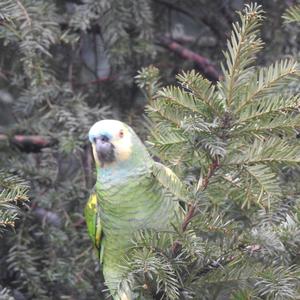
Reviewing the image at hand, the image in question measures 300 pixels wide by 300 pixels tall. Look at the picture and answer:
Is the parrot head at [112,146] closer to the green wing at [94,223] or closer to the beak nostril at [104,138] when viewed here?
the beak nostril at [104,138]

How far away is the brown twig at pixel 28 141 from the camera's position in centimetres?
178

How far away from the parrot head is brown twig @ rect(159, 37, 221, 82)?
75 centimetres

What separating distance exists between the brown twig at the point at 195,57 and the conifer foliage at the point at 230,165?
983 millimetres

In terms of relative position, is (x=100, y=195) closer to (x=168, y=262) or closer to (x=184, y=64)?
(x=168, y=262)

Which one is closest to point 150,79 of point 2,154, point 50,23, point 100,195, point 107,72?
point 100,195

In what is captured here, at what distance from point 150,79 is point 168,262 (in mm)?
440

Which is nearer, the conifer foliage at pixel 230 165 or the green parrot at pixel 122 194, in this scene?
the conifer foliage at pixel 230 165

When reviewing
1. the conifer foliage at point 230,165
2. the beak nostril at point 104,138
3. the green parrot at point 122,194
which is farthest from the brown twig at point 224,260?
the beak nostril at point 104,138

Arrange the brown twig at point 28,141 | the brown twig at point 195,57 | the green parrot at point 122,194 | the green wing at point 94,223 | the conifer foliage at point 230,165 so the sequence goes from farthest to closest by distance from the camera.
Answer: the brown twig at point 195,57
the brown twig at point 28,141
the green wing at point 94,223
the green parrot at point 122,194
the conifer foliage at point 230,165

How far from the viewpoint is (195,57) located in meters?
2.12

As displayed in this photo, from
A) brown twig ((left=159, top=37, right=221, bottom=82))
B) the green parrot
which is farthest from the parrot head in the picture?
brown twig ((left=159, top=37, right=221, bottom=82))

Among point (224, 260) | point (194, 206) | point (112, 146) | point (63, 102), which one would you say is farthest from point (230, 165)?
point (63, 102)

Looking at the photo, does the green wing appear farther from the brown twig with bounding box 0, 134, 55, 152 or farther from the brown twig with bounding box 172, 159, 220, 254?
the brown twig with bounding box 172, 159, 220, 254

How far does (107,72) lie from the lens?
210 cm
